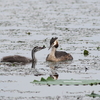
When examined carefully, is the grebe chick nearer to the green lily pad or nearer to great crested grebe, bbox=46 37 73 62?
the green lily pad

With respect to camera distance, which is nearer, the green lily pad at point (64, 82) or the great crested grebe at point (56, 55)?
the green lily pad at point (64, 82)

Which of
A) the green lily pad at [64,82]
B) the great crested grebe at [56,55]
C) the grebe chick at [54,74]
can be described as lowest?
the green lily pad at [64,82]

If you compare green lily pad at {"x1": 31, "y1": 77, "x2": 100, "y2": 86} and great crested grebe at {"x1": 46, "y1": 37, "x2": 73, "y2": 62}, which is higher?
great crested grebe at {"x1": 46, "y1": 37, "x2": 73, "y2": 62}

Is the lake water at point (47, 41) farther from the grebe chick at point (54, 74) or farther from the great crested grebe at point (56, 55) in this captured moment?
the great crested grebe at point (56, 55)

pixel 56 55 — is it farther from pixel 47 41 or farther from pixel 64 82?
pixel 64 82

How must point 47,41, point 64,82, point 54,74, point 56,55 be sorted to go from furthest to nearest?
1. point 47,41
2. point 56,55
3. point 54,74
4. point 64,82

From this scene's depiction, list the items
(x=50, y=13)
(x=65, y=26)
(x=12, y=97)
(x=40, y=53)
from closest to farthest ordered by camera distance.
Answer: (x=12, y=97) → (x=40, y=53) → (x=65, y=26) → (x=50, y=13)

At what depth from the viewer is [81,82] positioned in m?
12.9

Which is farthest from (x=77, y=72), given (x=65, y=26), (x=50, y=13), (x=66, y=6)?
(x=66, y=6)

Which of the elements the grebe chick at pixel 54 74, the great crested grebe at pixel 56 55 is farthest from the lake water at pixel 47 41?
the great crested grebe at pixel 56 55

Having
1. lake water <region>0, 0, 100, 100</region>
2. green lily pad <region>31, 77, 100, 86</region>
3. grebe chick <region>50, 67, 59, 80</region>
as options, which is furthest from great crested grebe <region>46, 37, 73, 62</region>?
green lily pad <region>31, 77, 100, 86</region>

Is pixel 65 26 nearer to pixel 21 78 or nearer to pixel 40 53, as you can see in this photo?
pixel 40 53

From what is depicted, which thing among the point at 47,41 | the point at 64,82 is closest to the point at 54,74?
the point at 64,82

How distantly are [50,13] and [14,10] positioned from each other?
2.42m
